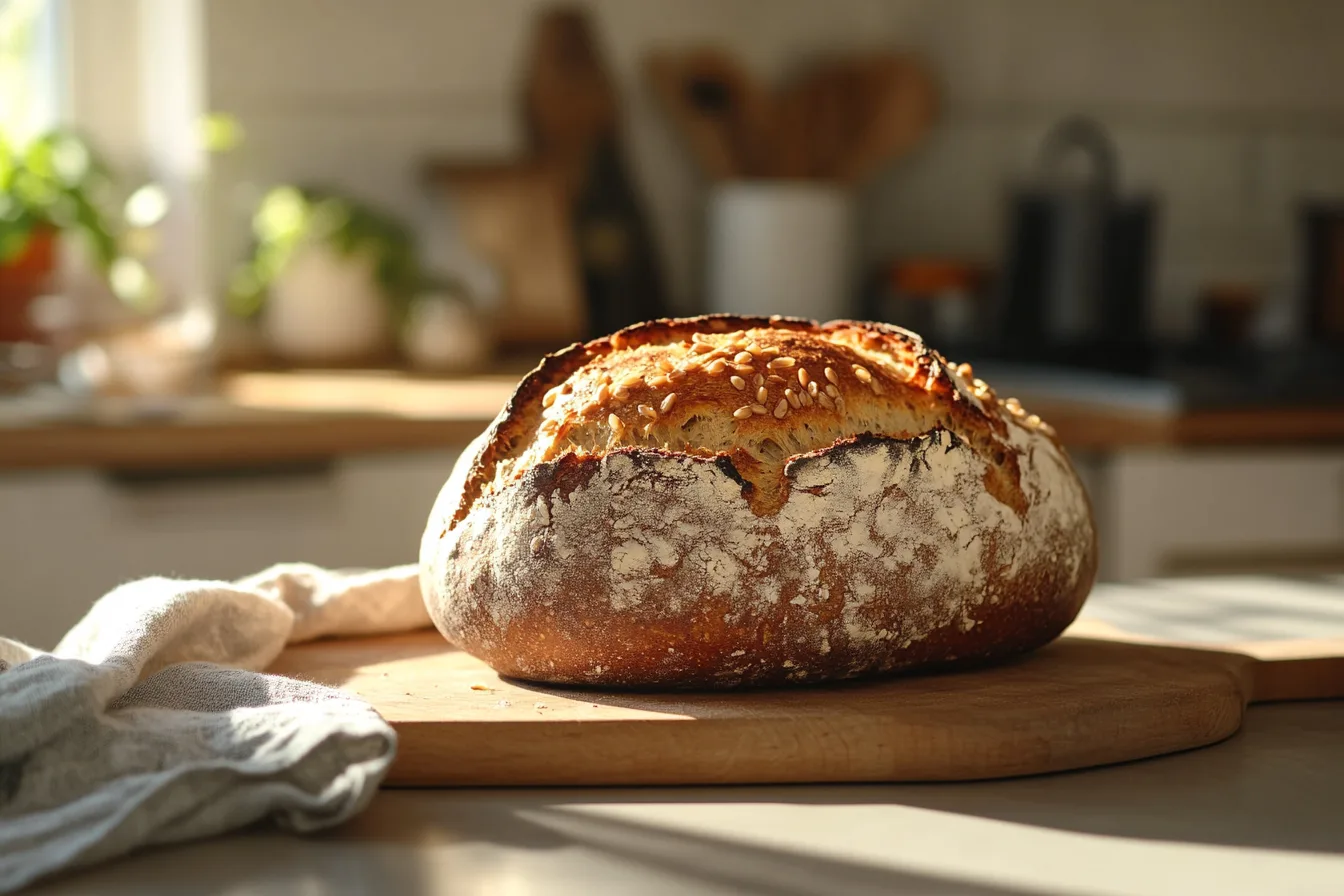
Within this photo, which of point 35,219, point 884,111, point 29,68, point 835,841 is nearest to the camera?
point 835,841

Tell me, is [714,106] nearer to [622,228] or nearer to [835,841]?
[622,228]

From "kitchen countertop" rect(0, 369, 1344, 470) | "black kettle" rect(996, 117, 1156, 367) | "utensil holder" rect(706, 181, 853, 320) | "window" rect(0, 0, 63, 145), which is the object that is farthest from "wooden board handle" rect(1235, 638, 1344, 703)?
"window" rect(0, 0, 63, 145)

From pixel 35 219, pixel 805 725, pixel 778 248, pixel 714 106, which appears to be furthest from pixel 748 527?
pixel 714 106

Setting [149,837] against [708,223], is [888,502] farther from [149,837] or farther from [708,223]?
[708,223]

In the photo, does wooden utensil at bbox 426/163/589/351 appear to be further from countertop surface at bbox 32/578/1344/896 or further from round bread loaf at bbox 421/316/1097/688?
countertop surface at bbox 32/578/1344/896

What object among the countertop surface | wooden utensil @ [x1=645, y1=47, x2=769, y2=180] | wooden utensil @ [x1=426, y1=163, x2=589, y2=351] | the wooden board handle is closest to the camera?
the countertop surface

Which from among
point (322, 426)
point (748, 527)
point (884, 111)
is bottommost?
point (322, 426)

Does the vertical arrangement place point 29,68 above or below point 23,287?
above
